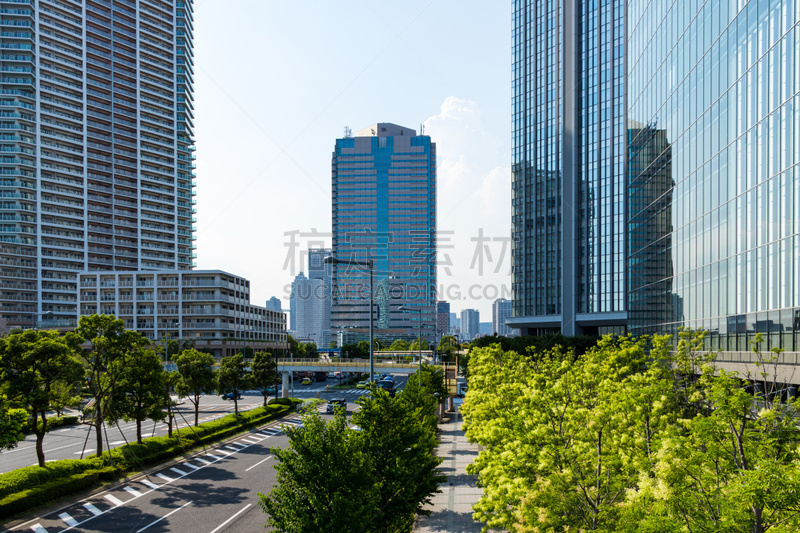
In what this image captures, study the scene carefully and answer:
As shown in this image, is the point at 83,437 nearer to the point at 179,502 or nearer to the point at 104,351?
the point at 104,351

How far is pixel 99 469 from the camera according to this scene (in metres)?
28.3

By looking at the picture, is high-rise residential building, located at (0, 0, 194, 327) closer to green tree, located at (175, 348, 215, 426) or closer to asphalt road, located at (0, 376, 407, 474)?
asphalt road, located at (0, 376, 407, 474)

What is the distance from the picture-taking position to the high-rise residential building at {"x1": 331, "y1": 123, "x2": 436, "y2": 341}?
612 ft

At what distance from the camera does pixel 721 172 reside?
29438 millimetres

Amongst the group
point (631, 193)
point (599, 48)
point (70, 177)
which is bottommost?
point (631, 193)

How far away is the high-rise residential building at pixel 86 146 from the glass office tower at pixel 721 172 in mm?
Result: 119247

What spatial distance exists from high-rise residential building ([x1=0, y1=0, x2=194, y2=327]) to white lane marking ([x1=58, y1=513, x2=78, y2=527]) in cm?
10567

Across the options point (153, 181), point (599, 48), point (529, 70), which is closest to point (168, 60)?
point (153, 181)

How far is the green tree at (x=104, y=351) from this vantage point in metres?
29.4

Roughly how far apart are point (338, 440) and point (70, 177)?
13003cm

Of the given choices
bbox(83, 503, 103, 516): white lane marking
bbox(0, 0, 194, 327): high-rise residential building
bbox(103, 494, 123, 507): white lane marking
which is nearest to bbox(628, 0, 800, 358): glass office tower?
bbox(83, 503, 103, 516): white lane marking

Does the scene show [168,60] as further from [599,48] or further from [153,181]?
[599,48]

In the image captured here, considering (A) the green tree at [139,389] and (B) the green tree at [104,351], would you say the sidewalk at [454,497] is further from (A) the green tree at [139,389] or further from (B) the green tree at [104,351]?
(B) the green tree at [104,351]

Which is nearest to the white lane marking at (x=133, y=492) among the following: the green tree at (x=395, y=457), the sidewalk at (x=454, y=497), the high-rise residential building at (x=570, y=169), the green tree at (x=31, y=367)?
the green tree at (x=31, y=367)
